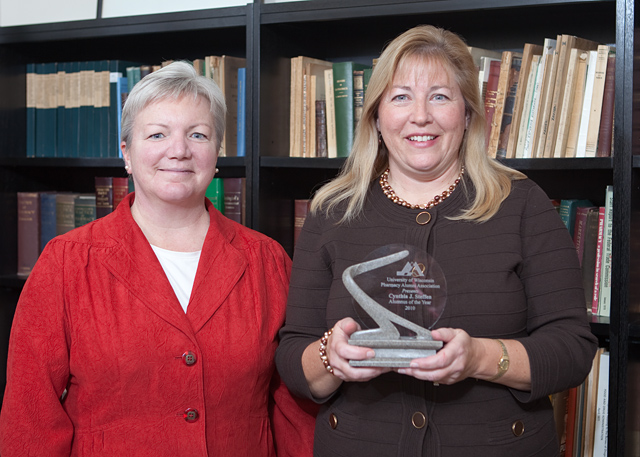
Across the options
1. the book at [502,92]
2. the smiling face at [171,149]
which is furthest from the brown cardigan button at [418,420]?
the book at [502,92]

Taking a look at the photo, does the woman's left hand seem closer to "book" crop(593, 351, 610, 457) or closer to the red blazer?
the red blazer

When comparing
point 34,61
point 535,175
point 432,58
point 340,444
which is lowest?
point 340,444

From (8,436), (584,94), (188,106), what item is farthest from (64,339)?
(584,94)

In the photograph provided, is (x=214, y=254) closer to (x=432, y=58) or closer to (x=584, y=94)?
(x=432, y=58)

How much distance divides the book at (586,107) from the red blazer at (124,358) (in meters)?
1.05

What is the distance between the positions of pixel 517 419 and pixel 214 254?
779 millimetres

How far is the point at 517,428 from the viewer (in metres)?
1.45

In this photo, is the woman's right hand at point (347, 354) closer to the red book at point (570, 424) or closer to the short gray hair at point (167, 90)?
the short gray hair at point (167, 90)

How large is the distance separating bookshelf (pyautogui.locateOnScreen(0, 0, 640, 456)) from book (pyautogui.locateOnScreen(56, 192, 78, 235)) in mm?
154

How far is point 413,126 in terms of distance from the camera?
5.03 ft

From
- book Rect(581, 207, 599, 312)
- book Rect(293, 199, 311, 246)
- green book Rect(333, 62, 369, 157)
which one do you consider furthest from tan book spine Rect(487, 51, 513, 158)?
book Rect(293, 199, 311, 246)

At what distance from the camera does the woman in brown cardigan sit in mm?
1402

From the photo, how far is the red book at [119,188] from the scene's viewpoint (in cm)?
263

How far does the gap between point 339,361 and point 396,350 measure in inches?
4.7
